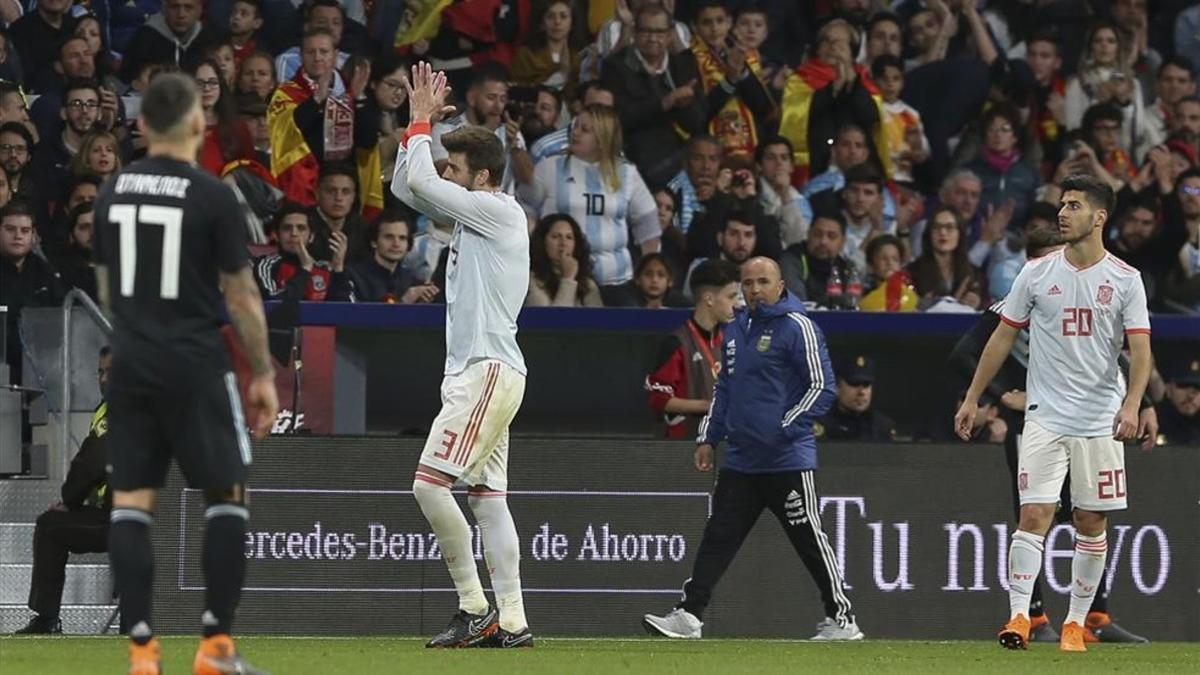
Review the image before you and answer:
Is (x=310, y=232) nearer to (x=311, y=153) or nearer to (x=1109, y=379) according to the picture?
(x=311, y=153)

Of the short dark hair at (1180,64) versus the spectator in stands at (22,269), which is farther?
the short dark hair at (1180,64)

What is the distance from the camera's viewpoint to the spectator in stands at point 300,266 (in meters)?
15.8

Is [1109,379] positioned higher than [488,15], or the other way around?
[488,15]

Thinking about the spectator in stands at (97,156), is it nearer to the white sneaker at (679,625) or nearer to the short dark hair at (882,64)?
the white sneaker at (679,625)

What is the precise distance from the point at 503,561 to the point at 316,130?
6.83 meters

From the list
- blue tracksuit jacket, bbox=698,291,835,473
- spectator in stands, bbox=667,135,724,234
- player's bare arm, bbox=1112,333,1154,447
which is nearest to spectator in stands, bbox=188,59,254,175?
spectator in stands, bbox=667,135,724,234

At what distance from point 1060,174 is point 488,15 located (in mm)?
4991

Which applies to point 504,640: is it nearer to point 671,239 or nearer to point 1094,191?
point 1094,191

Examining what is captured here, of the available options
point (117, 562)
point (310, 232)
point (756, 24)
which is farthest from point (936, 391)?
point (117, 562)

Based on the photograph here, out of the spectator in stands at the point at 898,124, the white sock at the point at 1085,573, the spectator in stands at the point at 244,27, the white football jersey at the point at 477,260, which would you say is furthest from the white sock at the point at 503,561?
the spectator in stands at the point at 898,124

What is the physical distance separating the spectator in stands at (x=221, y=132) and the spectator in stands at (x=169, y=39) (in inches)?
27.5

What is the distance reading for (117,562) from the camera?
26.4ft

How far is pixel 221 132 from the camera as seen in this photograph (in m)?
17.0

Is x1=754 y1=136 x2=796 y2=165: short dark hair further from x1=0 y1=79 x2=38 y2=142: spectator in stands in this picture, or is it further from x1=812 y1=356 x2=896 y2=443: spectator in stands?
x1=0 y1=79 x2=38 y2=142: spectator in stands
